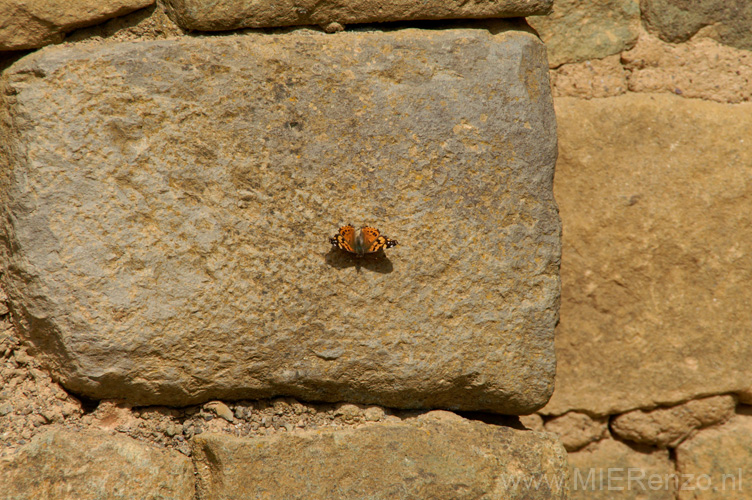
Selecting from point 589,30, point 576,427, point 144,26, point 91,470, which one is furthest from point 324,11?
point 576,427

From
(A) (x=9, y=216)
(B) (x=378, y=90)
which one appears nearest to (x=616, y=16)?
(B) (x=378, y=90)

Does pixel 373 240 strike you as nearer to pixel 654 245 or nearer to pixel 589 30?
pixel 654 245

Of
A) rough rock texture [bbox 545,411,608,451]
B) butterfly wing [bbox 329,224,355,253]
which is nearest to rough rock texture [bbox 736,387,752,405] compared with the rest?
rough rock texture [bbox 545,411,608,451]

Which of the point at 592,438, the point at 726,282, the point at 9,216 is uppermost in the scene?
the point at 726,282

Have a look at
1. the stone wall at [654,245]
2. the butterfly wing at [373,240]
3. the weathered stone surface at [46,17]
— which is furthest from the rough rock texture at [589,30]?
the weathered stone surface at [46,17]

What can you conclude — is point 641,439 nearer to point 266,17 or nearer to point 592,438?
point 592,438

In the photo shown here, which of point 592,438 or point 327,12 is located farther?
point 592,438
